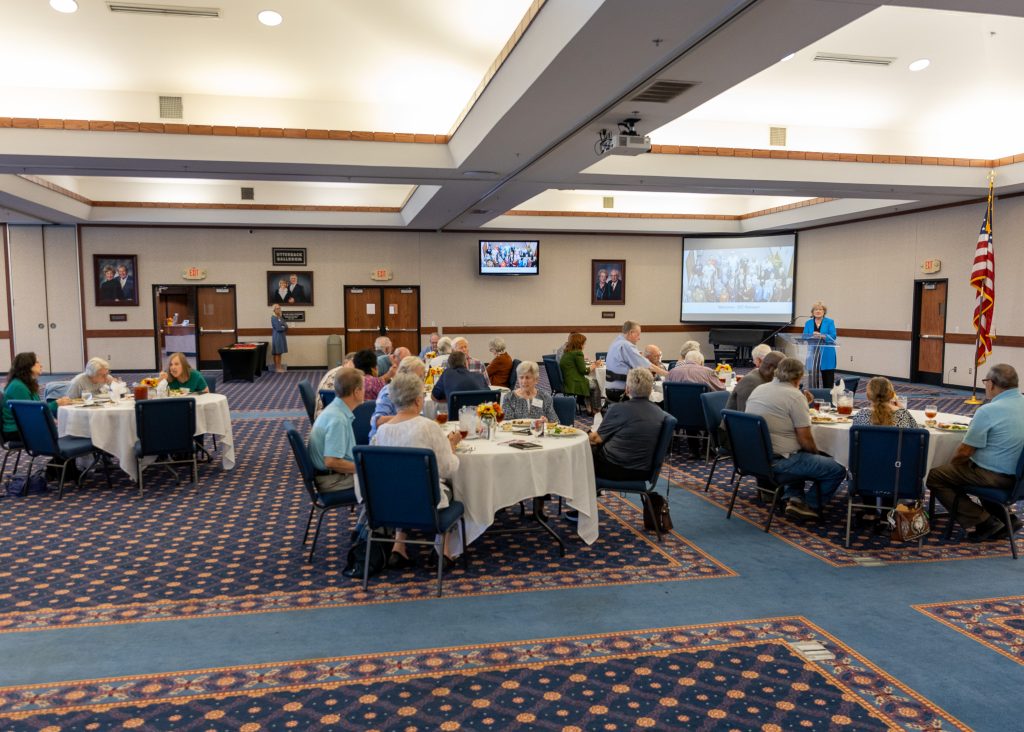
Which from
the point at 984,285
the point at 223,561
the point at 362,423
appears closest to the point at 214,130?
the point at 362,423

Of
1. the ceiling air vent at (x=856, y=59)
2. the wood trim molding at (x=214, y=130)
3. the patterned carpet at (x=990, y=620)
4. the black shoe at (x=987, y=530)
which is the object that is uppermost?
the ceiling air vent at (x=856, y=59)

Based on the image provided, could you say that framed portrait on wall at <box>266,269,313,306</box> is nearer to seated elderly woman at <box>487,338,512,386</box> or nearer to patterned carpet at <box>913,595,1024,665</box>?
seated elderly woman at <box>487,338,512,386</box>

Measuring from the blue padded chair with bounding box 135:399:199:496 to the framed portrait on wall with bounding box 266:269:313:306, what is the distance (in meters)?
11.5

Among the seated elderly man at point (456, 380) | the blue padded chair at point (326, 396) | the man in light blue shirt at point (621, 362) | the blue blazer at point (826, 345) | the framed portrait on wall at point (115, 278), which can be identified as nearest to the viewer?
the blue padded chair at point (326, 396)

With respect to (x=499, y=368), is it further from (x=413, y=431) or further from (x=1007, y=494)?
(x=1007, y=494)

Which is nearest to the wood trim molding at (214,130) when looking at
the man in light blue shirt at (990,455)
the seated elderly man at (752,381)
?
the seated elderly man at (752,381)

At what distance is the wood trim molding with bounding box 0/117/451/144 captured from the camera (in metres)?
8.98

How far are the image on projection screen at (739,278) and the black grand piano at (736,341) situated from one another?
293 mm

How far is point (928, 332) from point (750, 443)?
429 inches

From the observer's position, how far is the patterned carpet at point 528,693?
10.1ft

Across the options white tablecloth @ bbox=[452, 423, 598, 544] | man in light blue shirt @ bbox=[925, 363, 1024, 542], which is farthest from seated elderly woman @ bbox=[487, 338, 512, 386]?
man in light blue shirt @ bbox=[925, 363, 1024, 542]

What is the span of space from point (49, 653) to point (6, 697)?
16.4 inches

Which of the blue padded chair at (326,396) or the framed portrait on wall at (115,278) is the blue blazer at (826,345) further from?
the framed portrait on wall at (115,278)

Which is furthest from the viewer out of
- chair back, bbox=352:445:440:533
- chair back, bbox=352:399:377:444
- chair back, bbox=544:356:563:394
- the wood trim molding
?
chair back, bbox=544:356:563:394
